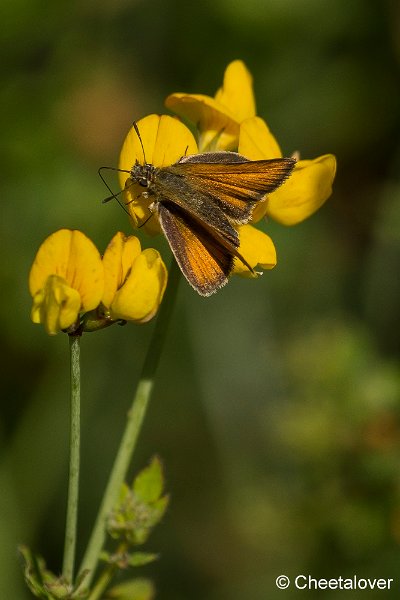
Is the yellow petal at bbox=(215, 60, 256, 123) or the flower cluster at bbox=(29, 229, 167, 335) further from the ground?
the yellow petal at bbox=(215, 60, 256, 123)

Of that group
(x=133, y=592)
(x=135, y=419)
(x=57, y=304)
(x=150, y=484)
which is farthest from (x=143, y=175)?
(x=133, y=592)

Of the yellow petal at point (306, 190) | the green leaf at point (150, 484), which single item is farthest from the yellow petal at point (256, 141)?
the green leaf at point (150, 484)

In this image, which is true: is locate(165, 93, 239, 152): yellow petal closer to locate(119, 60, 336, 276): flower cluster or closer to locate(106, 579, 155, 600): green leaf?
locate(119, 60, 336, 276): flower cluster

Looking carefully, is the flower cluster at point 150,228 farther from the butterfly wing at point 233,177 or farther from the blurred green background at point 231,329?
the blurred green background at point 231,329

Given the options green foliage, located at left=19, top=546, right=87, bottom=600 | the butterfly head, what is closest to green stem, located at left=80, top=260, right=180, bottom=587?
green foliage, located at left=19, top=546, right=87, bottom=600

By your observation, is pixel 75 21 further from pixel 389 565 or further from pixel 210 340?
pixel 389 565

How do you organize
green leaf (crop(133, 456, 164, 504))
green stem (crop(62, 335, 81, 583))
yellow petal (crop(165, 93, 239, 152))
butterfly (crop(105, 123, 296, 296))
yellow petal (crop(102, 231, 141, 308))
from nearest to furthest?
green stem (crop(62, 335, 81, 583))
yellow petal (crop(102, 231, 141, 308))
butterfly (crop(105, 123, 296, 296))
green leaf (crop(133, 456, 164, 504))
yellow petal (crop(165, 93, 239, 152))

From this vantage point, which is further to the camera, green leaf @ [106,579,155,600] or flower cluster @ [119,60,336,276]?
green leaf @ [106,579,155,600]
